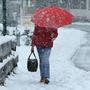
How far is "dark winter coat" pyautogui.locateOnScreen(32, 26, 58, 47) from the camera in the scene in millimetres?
11758

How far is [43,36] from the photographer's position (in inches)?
464

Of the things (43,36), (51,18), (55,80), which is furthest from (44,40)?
(55,80)

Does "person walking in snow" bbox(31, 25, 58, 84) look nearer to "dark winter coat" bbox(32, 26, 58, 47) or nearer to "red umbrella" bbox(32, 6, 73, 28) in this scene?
"dark winter coat" bbox(32, 26, 58, 47)

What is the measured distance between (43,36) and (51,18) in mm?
443

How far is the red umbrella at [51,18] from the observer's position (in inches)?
456

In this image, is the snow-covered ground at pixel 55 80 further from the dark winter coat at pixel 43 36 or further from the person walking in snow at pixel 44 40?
the dark winter coat at pixel 43 36

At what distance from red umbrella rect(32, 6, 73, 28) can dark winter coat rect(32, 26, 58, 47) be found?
0.21 metres

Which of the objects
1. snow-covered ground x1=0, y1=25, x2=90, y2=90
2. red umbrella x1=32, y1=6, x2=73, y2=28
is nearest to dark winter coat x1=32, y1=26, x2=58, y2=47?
red umbrella x1=32, y1=6, x2=73, y2=28

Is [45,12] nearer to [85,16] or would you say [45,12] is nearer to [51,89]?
[51,89]

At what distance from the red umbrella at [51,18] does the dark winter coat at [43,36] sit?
21 centimetres

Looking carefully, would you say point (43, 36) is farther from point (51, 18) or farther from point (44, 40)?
point (51, 18)

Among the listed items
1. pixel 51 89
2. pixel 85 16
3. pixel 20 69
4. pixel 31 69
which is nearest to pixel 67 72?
pixel 20 69

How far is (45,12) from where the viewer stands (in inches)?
466

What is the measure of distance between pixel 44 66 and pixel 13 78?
0.94 meters
